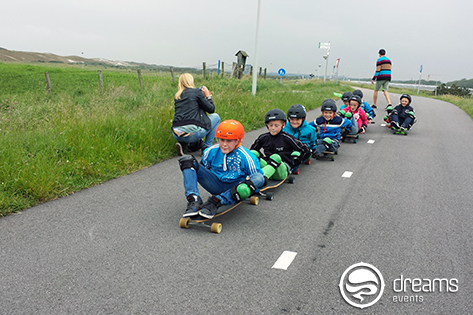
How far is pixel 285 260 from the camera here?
11.8 ft

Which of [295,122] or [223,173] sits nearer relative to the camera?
[223,173]

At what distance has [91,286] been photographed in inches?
122

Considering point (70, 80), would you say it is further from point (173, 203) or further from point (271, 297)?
point (271, 297)

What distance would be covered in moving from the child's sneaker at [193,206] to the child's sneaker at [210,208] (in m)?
0.06

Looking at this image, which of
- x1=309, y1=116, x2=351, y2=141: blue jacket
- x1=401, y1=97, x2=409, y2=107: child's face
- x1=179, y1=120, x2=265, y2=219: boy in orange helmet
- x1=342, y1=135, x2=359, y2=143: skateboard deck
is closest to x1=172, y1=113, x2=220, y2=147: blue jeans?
x1=309, y1=116, x2=351, y2=141: blue jacket

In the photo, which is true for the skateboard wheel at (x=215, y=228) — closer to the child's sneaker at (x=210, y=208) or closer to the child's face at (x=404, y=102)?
the child's sneaker at (x=210, y=208)

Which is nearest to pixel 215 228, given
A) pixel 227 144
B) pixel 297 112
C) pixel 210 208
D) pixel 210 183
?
pixel 210 208

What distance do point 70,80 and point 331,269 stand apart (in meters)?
27.9

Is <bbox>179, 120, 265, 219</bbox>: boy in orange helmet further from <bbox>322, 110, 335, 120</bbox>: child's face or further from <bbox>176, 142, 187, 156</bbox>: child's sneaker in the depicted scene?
<bbox>322, 110, 335, 120</bbox>: child's face

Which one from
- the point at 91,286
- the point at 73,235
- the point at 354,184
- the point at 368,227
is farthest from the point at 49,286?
the point at 354,184

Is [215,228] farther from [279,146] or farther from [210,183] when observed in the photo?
[279,146]

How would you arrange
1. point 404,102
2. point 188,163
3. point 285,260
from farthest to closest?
point 404,102, point 188,163, point 285,260

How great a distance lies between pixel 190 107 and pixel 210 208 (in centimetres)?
373

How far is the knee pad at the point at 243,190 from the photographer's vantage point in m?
4.42
